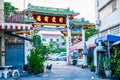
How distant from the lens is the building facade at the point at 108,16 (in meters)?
24.4

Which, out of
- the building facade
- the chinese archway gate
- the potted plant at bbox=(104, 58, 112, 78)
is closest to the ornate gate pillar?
the potted plant at bbox=(104, 58, 112, 78)

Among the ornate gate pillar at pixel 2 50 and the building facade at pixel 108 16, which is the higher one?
the building facade at pixel 108 16

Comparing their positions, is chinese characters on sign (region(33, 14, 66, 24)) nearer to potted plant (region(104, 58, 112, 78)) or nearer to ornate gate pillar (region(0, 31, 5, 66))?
ornate gate pillar (region(0, 31, 5, 66))

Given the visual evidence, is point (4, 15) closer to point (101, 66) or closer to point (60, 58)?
point (101, 66)

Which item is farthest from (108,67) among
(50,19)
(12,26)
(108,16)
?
(50,19)

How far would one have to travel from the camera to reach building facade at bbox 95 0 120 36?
24.4 metres

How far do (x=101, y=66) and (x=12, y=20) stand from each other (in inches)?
281

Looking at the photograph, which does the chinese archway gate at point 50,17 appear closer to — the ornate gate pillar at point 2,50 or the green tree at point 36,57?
the green tree at point 36,57

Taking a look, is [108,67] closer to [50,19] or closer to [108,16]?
[108,16]

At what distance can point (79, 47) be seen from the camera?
37.6 m

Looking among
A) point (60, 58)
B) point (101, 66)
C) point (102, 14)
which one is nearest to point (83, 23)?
point (102, 14)

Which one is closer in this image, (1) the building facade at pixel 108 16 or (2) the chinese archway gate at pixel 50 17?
(1) the building facade at pixel 108 16

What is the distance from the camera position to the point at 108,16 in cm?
2722

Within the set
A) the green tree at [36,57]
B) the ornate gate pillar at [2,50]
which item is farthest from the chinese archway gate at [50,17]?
the ornate gate pillar at [2,50]
